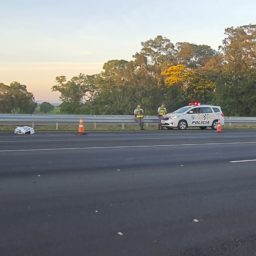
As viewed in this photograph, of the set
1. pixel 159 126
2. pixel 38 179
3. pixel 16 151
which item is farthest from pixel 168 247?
pixel 159 126

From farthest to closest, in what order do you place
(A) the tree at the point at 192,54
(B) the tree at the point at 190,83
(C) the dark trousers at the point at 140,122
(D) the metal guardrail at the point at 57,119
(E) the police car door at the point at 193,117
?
1. (A) the tree at the point at 192,54
2. (B) the tree at the point at 190,83
3. (E) the police car door at the point at 193,117
4. (C) the dark trousers at the point at 140,122
5. (D) the metal guardrail at the point at 57,119

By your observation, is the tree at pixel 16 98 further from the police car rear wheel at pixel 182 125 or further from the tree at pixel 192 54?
the police car rear wheel at pixel 182 125

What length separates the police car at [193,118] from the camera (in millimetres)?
32312

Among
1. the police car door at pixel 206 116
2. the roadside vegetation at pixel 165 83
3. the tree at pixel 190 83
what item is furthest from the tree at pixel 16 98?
the police car door at pixel 206 116

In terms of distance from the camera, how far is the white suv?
32309mm

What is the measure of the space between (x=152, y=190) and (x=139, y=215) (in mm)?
1858

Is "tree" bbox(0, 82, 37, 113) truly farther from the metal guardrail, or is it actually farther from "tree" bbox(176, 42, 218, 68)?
the metal guardrail

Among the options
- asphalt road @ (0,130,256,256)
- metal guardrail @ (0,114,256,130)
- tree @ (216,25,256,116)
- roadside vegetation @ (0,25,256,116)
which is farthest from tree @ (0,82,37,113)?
asphalt road @ (0,130,256,256)

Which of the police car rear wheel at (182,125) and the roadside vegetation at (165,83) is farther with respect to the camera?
the roadside vegetation at (165,83)

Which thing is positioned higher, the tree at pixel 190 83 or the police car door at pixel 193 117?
the tree at pixel 190 83

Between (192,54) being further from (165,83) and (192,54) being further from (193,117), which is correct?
(193,117)

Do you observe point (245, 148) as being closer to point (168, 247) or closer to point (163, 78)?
point (168, 247)

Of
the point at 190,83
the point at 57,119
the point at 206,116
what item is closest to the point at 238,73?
the point at 190,83

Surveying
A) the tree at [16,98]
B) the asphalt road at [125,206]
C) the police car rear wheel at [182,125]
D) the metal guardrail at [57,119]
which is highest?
the tree at [16,98]
